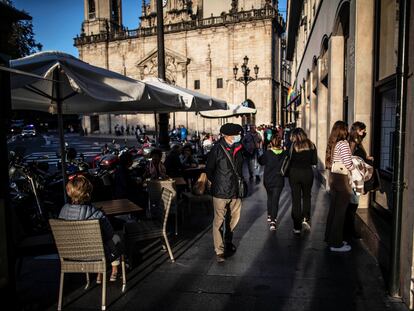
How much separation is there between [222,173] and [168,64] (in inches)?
2090

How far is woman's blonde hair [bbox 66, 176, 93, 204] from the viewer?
404 cm

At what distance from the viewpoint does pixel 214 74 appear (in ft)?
175

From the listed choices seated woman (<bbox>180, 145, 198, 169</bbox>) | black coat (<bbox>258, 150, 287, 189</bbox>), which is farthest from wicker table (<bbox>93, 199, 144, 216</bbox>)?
seated woman (<bbox>180, 145, 198, 169</bbox>)

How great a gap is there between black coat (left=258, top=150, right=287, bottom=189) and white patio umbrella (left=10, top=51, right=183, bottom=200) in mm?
2036

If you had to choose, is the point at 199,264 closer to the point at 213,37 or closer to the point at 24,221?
the point at 24,221

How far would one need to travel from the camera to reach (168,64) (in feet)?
184

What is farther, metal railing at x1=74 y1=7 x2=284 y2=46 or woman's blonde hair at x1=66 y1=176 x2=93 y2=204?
metal railing at x1=74 y1=7 x2=284 y2=46

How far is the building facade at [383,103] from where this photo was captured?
3697 mm

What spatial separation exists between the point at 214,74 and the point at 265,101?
8517 millimetres

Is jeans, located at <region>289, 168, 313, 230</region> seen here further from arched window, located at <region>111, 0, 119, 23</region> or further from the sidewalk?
arched window, located at <region>111, 0, 119, 23</region>

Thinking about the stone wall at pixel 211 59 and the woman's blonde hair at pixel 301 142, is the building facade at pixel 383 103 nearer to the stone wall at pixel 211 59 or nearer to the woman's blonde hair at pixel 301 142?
the woman's blonde hair at pixel 301 142

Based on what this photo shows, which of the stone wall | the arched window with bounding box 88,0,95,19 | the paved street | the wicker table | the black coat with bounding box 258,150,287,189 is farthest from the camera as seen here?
the arched window with bounding box 88,0,95,19

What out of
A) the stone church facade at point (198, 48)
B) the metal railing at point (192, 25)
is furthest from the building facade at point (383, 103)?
the metal railing at point (192, 25)

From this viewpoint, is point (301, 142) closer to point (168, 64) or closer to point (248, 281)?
point (248, 281)
